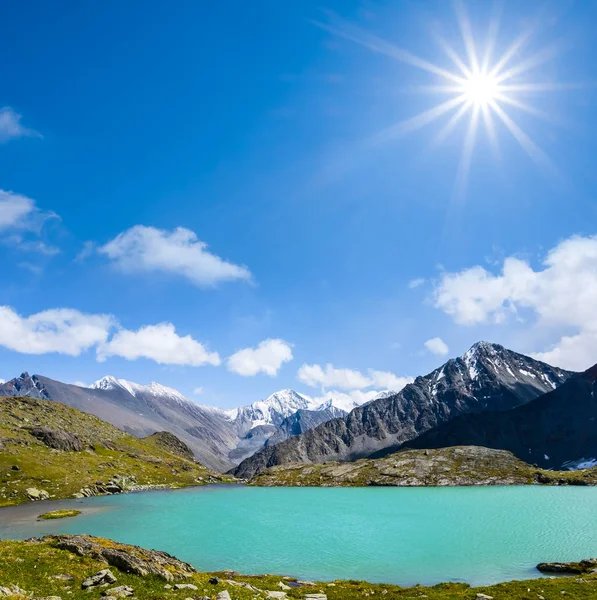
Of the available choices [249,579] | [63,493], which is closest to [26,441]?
[63,493]

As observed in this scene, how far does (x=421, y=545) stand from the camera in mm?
57375

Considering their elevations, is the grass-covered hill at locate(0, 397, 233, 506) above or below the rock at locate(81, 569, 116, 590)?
below

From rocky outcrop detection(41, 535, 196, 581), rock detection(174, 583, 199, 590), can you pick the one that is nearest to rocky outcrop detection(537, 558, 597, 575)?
rocky outcrop detection(41, 535, 196, 581)

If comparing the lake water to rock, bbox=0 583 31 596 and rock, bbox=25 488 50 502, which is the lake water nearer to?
rock, bbox=25 488 50 502

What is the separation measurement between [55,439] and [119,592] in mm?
188654

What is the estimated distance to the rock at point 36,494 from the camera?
11761 cm

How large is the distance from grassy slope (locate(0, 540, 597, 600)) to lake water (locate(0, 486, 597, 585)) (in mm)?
6619

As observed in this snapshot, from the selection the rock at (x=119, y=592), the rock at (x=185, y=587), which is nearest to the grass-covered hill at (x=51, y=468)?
the rock at (x=185, y=587)

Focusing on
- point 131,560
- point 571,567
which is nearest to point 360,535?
point 571,567

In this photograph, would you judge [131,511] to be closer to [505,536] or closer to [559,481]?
[505,536]

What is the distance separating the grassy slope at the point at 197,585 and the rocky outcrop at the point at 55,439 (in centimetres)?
16708

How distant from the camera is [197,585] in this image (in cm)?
2714

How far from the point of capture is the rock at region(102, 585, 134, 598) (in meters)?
22.9

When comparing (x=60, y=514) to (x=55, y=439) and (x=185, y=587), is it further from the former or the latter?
(x=55, y=439)
